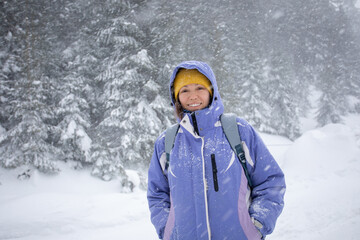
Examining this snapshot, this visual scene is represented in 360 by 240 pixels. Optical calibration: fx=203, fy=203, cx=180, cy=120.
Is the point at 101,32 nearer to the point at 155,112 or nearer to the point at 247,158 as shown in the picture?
the point at 155,112

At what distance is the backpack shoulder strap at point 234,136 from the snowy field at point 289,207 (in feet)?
11.0

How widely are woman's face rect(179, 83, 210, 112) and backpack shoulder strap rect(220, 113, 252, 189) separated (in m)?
0.25

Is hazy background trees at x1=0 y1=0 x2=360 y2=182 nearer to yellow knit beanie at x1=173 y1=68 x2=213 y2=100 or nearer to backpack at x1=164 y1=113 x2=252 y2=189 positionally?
backpack at x1=164 y1=113 x2=252 y2=189

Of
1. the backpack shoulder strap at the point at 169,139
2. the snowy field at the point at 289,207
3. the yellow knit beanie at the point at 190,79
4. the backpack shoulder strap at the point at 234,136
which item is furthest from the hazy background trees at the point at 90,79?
the backpack shoulder strap at the point at 234,136

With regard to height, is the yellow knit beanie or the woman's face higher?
the yellow knit beanie

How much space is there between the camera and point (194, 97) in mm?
2002

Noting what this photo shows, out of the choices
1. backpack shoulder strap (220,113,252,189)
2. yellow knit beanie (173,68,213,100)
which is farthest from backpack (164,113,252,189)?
yellow knit beanie (173,68,213,100)

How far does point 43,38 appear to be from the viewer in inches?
444

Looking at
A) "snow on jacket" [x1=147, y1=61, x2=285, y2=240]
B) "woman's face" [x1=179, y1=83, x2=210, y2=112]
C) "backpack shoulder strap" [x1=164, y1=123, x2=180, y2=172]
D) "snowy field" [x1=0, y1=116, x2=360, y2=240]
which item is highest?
"woman's face" [x1=179, y1=83, x2=210, y2=112]

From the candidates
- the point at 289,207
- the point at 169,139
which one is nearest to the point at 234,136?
the point at 169,139

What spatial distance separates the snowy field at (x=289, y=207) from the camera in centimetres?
458

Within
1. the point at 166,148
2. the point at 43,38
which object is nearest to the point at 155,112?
the point at 43,38

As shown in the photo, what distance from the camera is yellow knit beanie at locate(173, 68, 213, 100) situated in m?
2.05

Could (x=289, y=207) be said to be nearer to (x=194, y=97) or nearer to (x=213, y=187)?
(x=213, y=187)
